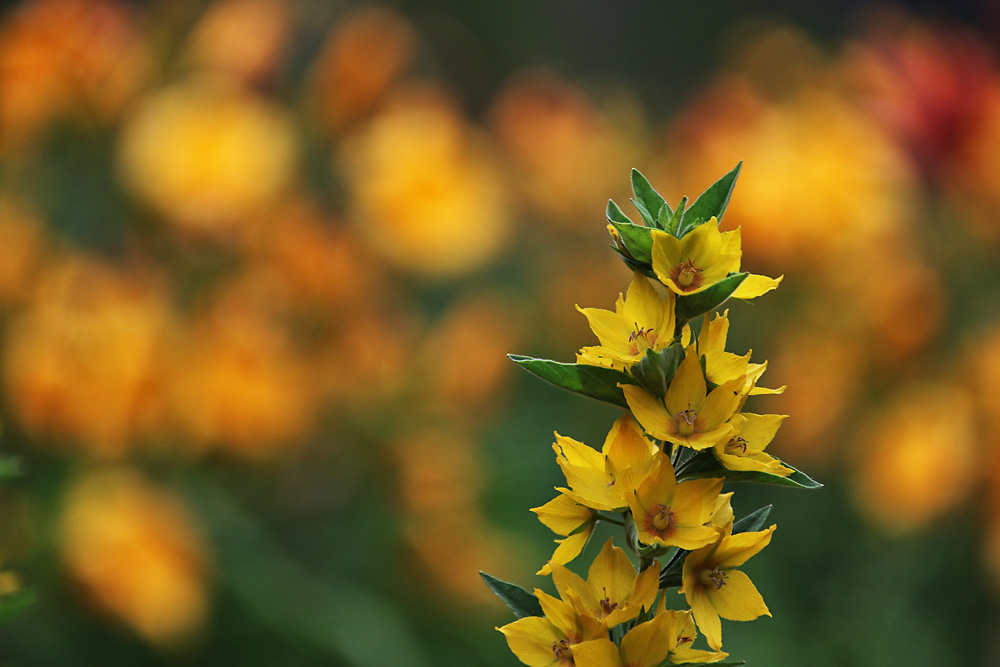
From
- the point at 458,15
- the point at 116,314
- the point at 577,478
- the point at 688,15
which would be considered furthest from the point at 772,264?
the point at 688,15

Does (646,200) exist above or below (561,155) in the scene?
above

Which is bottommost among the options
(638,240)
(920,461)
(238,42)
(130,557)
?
(920,461)

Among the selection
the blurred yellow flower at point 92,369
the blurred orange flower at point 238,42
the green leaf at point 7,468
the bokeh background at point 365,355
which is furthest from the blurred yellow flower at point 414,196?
the green leaf at point 7,468

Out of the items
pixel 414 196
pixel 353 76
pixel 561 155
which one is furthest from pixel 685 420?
pixel 561 155

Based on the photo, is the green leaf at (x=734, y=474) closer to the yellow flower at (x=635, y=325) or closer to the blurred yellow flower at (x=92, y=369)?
the yellow flower at (x=635, y=325)

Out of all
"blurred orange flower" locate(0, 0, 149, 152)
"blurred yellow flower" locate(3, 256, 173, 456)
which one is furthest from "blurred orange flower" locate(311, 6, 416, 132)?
"blurred yellow flower" locate(3, 256, 173, 456)

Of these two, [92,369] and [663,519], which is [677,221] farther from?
[92,369]
